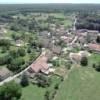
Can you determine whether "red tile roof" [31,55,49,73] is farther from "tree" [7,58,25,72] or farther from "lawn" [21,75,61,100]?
"lawn" [21,75,61,100]

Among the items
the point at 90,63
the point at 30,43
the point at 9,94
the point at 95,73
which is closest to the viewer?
the point at 9,94

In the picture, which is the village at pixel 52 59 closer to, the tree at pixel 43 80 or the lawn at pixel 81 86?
the tree at pixel 43 80

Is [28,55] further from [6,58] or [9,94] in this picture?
[9,94]

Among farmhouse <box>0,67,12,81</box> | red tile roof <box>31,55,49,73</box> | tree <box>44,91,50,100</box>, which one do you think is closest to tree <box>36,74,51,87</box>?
red tile roof <box>31,55,49,73</box>

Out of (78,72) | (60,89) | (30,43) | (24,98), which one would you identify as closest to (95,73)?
(78,72)

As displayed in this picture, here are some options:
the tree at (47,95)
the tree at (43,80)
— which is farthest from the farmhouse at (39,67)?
the tree at (47,95)

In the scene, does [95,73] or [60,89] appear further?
[95,73]

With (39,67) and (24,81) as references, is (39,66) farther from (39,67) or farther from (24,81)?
(24,81)

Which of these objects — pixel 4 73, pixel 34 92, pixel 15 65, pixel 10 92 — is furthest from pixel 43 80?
pixel 10 92
